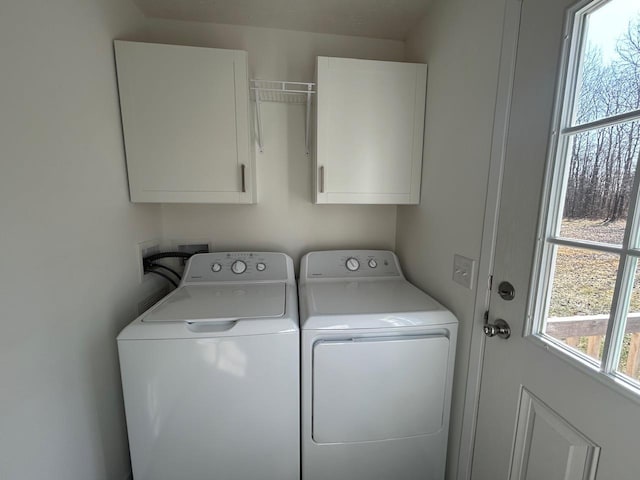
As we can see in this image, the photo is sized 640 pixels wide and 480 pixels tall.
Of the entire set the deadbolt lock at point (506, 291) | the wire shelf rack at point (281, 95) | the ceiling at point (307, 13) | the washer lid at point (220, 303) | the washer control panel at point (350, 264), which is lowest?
the washer lid at point (220, 303)

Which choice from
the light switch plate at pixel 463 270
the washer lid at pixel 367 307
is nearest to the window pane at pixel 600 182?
the light switch plate at pixel 463 270

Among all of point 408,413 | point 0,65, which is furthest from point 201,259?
point 408,413

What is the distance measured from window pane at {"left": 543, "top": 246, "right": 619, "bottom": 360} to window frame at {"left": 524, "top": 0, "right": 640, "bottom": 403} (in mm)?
14

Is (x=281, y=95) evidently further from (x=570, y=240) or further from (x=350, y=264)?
(x=570, y=240)

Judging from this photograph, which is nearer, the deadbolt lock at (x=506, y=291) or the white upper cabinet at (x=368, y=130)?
the deadbolt lock at (x=506, y=291)

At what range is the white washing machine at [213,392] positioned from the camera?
1.00 meters

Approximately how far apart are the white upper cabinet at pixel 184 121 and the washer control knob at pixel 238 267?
38 centimetres

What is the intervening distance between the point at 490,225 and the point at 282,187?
120cm

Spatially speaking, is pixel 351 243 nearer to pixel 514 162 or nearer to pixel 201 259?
pixel 201 259

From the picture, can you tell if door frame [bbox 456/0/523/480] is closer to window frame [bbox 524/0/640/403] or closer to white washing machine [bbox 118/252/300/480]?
window frame [bbox 524/0/640/403]

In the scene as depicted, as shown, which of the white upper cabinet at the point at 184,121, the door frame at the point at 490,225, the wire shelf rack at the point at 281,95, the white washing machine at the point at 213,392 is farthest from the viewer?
the wire shelf rack at the point at 281,95

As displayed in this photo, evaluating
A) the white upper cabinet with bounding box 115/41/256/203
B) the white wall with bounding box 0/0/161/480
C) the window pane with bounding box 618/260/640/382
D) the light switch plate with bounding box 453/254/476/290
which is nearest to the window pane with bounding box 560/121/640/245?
the window pane with bounding box 618/260/640/382

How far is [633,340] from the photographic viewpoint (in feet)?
1.96

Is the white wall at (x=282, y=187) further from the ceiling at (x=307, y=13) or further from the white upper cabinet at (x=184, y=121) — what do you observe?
the white upper cabinet at (x=184, y=121)
